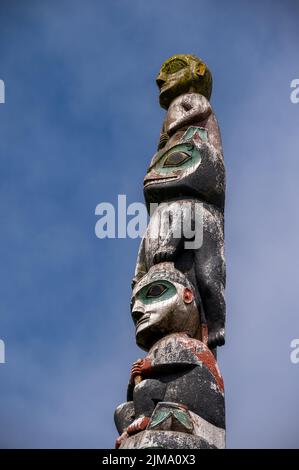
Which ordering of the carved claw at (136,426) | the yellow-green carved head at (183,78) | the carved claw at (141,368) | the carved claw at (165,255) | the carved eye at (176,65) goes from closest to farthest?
1. the carved claw at (136,426)
2. the carved claw at (141,368)
3. the carved claw at (165,255)
4. the yellow-green carved head at (183,78)
5. the carved eye at (176,65)

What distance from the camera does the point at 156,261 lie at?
731 centimetres

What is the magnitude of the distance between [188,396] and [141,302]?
971 mm

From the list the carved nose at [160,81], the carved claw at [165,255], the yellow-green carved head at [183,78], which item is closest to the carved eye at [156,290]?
the carved claw at [165,255]

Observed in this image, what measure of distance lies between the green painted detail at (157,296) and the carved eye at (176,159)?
1376 mm

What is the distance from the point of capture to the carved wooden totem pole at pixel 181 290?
6.05 meters

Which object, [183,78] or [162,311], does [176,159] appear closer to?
[183,78]

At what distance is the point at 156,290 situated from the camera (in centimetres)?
685

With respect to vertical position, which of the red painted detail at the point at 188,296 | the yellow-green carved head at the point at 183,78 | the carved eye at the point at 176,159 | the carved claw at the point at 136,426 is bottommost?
the carved claw at the point at 136,426

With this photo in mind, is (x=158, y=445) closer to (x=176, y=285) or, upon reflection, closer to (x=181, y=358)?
(x=181, y=358)

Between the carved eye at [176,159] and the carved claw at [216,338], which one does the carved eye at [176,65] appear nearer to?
the carved eye at [176,159]

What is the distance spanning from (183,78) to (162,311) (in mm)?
3174
